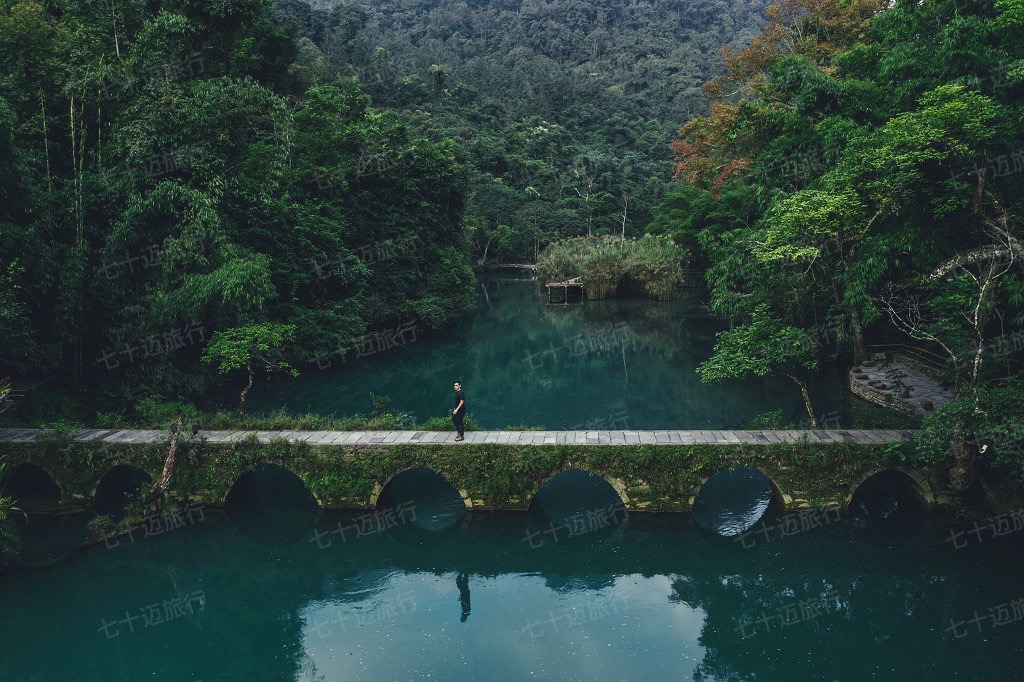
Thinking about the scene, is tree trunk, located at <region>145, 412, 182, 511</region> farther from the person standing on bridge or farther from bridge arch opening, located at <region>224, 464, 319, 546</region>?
the person standing on bridge

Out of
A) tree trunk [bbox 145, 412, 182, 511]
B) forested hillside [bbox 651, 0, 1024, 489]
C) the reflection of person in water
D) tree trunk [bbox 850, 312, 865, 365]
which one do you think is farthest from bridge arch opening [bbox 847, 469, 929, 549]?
tree trunk [bbox 145, 412, 182, 511]

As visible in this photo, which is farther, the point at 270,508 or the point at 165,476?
the point at 270,508

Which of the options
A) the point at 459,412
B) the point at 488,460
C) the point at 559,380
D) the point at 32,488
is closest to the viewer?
the point at 488,460

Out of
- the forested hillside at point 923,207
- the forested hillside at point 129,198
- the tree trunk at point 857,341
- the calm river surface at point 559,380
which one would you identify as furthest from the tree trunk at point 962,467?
the forested hillside at point 129,198

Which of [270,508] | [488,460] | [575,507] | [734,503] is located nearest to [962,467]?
[734,503]

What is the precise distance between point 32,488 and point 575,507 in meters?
12.6

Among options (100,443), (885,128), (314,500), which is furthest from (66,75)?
(885,128)

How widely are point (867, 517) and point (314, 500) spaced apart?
12454 mm

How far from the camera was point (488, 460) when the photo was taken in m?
13.0

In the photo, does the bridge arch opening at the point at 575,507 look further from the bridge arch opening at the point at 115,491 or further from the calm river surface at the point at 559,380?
the bridge arch opening at the point at 115,491

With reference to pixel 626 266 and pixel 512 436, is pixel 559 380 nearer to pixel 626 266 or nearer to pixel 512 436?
pixel 512 436

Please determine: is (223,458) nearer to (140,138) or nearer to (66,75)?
(140,138)

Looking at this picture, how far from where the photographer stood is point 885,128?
11789 mm

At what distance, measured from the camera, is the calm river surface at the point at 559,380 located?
20625 mm
